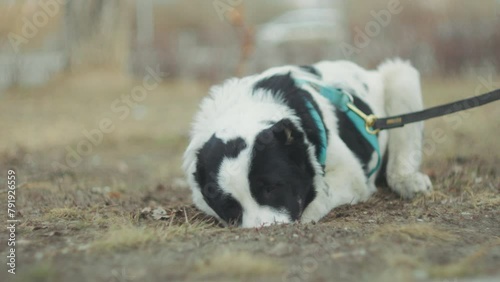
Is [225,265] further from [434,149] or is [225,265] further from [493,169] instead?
[434,149]

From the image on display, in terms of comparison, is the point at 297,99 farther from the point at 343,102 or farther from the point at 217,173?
the point at 217,173

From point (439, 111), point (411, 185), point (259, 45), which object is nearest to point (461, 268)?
point (439, 111)

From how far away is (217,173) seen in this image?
12.6 ft

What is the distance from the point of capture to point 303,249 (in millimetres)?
3109

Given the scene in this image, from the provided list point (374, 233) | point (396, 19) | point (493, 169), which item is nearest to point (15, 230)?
point (374, 233)

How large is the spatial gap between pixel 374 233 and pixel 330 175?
3.71 ft

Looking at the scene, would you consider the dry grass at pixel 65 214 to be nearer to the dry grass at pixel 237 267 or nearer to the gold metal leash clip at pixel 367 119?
the dry grass at pixel 237 267

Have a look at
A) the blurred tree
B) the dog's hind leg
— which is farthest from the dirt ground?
the blurred tree

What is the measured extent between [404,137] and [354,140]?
774mm

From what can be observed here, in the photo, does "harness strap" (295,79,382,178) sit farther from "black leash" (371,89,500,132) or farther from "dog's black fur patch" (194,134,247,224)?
"dog's black fur patch" (194,134,247,224)

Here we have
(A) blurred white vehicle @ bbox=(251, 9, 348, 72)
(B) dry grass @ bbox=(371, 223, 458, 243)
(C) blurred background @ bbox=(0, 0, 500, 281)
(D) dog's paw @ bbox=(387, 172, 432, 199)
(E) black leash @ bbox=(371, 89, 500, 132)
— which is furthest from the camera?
(A) blurred white vehicle @ bbox=(251, 9, 348, 72)

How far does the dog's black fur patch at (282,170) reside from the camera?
375 cm

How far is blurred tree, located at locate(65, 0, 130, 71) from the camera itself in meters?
14.1

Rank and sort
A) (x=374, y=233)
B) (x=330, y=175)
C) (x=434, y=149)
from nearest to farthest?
(x=374, y=233)
(x=330, y=175)
(x=434, y=149)
